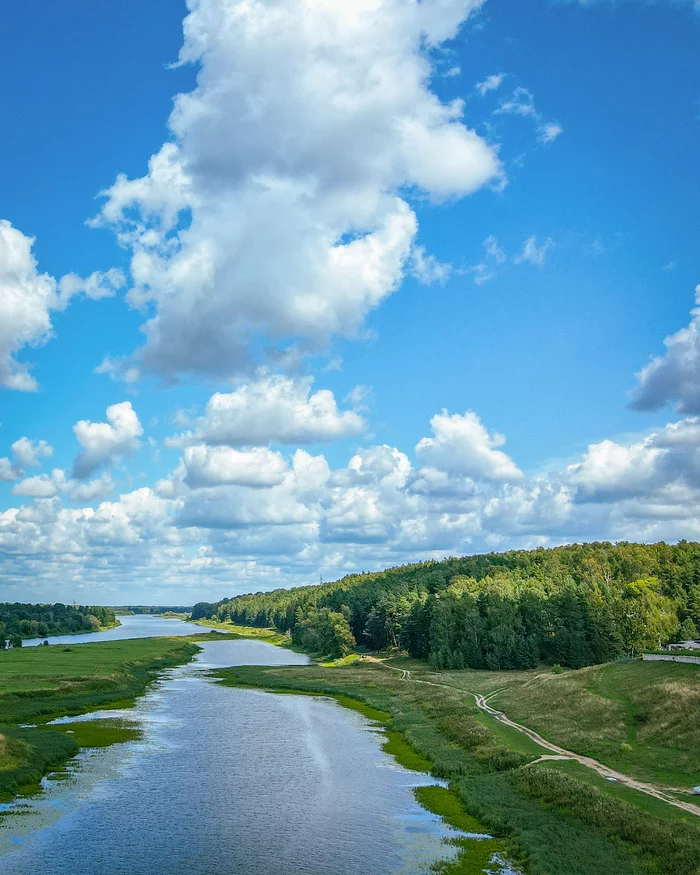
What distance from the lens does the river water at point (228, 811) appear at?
3600 centimetres

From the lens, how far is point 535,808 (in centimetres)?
4494

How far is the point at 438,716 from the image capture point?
82688 millimetres

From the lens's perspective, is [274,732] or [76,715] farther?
[76,715]

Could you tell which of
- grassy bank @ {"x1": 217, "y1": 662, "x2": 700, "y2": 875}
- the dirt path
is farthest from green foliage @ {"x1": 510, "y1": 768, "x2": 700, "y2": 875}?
the dirt path

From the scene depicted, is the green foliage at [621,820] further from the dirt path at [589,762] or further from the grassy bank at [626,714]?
the grassy bank at [626,714]

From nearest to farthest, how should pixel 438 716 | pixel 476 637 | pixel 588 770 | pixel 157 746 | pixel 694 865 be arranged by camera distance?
1. pixel 694 865
2. pixel 588 770
3. pixel 157 746
4. pixel 438 716
5. pixel 476 637

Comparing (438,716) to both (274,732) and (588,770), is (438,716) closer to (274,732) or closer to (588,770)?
(274,732)

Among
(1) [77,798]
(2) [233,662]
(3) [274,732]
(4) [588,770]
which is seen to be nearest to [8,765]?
(1) [77,798]

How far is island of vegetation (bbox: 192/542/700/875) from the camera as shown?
3847 centimetres

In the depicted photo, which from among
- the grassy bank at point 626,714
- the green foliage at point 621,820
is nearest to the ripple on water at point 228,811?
the green foliage at point 621,820

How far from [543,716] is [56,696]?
220ft

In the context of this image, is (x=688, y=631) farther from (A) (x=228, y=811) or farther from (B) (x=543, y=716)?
(A) (x=228, y=811)

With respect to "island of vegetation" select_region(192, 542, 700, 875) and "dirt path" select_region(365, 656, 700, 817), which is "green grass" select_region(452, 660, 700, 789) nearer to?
"island of vegetation" select_region(192, 542, 700, 875)

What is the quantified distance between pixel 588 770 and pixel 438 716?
108 ft
